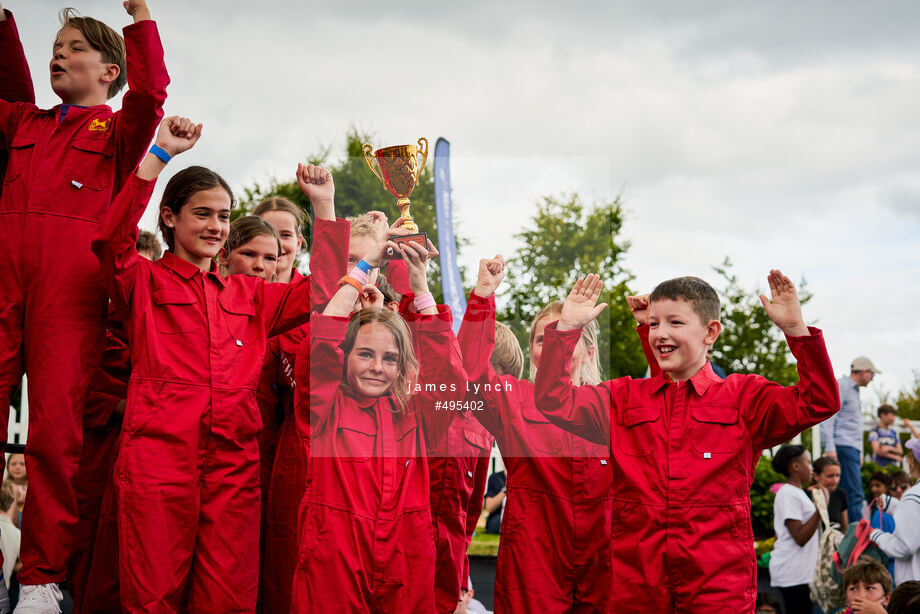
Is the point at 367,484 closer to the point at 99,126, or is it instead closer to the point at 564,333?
the point at 564,333

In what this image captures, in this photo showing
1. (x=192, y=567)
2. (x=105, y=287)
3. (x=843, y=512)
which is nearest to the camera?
(x=192, y=567)

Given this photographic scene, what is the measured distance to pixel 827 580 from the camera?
750cm

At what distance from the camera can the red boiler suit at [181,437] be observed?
10.3 feet

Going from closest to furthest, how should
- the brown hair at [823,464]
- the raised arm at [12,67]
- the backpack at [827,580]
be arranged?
the raised arm at [12,67]
the backpack at [827,580]
the brown hair at [823,464]

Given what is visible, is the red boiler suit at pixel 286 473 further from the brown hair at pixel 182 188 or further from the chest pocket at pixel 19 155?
the chest pocket at pixel 19 155

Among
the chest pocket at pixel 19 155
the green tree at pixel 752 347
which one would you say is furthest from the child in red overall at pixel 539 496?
the green tree at pixel 752 347

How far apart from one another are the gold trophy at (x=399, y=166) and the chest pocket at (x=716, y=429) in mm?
1498

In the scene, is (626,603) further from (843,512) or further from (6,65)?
(843,512)

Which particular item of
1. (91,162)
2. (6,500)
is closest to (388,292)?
(91,162)

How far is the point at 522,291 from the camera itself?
4277 millimetres

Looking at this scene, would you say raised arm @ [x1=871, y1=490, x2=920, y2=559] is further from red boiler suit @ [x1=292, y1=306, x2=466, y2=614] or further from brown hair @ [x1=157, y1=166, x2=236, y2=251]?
brown hair @ [x1=157, y1=166, x2=236, y2=251]

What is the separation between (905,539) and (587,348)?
10.4 ft

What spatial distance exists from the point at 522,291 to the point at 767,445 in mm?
1355

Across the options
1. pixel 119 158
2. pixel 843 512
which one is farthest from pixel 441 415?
pixel 843 512
